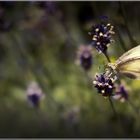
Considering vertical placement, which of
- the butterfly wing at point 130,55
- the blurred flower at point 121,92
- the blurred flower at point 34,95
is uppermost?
the butterfly wing at point 130,55

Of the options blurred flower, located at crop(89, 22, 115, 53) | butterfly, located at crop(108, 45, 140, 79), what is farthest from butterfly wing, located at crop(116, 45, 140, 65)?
blurred flower, located at crop(89, 22, 115, 53)

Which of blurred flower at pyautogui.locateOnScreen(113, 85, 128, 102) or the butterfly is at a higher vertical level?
the butterfly

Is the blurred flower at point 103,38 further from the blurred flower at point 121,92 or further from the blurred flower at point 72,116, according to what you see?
the blurred flower at point 72,116

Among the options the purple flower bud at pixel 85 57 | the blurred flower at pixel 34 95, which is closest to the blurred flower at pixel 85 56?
the purple flower bud at pixel 85 57

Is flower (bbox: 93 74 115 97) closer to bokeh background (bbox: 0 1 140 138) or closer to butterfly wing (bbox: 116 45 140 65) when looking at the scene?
butterfly wing (bbox: 116 45 140 65)

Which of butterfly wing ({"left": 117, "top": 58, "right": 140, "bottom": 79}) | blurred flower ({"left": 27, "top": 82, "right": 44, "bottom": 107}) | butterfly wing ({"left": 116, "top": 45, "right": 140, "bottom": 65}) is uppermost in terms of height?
butterfly wing ({"left": 116, "top": 45, "right": 140, "bottom": 65})

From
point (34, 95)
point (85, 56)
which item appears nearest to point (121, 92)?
point (85, 56)

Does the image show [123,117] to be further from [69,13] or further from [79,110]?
[69,13]
